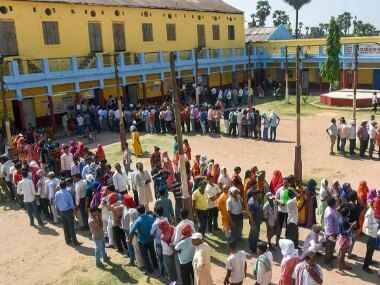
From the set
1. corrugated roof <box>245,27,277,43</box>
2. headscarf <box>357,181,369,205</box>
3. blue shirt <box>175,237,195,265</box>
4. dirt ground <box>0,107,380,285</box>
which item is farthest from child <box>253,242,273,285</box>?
corrugated roof <box>245,27,277,43</box>

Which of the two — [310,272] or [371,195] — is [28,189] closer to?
[310,272]

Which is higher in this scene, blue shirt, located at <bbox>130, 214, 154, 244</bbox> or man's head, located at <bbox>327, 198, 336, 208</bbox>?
man's head, located at <bbox>327, 198, 336, 208</bbox>

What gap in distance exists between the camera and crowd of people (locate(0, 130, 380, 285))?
23.4ft

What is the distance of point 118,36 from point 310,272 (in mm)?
23694

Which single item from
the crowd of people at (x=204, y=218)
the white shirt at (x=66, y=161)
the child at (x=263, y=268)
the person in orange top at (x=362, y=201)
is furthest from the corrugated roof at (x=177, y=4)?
the child at (x=263, y=268)

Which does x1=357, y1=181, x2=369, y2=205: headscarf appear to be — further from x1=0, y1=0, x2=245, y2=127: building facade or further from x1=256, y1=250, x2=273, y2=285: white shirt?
x1=0, y1=0, x2=245, y2=127: building facade

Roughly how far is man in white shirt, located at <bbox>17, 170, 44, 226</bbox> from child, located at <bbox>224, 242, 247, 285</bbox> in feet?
20.6

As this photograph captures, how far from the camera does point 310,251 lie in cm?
643

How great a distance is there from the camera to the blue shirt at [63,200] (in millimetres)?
10125

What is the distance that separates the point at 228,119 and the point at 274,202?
38.3ft

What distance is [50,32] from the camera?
24422mm

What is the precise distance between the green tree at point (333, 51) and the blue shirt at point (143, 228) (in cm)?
2426

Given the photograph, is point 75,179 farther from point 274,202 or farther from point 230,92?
point 230,92

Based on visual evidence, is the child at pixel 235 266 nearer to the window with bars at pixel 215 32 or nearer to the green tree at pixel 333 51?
the green tree at pixel 333 51
